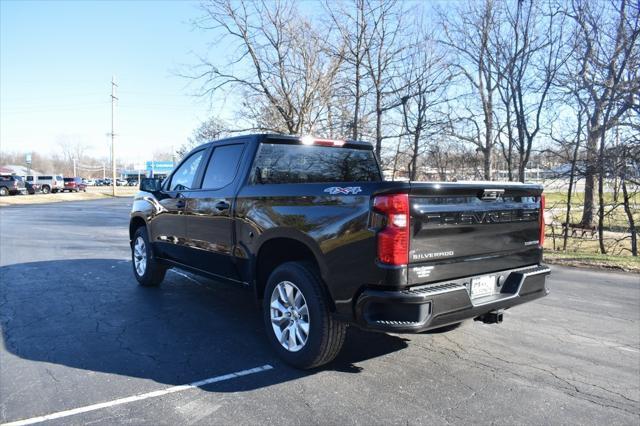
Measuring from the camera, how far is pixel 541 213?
13.8 ft

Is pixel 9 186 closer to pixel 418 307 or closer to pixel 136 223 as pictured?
pixel 136 223

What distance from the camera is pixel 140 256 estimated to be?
22.3 feet

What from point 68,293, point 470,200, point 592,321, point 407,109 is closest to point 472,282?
point 470,200

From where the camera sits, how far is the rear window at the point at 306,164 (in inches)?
182

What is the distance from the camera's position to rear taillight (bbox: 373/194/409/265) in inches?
121

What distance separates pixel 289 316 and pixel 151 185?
3410mm

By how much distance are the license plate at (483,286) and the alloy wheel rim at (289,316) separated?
1295 millimetres

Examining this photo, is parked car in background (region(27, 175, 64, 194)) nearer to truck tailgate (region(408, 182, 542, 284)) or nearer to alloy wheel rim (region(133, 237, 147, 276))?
alloy wheel rim (region(133, 237, 147, 276))

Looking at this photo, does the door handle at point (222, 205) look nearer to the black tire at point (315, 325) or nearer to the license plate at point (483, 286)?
the black tire at point (315, 325)

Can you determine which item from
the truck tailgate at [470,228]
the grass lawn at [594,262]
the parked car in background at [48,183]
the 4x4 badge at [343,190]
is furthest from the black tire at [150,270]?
the parked car in background at [48,183]

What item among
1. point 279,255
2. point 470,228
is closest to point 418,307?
point 470,228

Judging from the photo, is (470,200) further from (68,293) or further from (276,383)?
(68,293)

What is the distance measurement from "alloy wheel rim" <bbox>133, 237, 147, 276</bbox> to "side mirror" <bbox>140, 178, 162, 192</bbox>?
824 millimetres

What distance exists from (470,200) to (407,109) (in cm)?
1582
